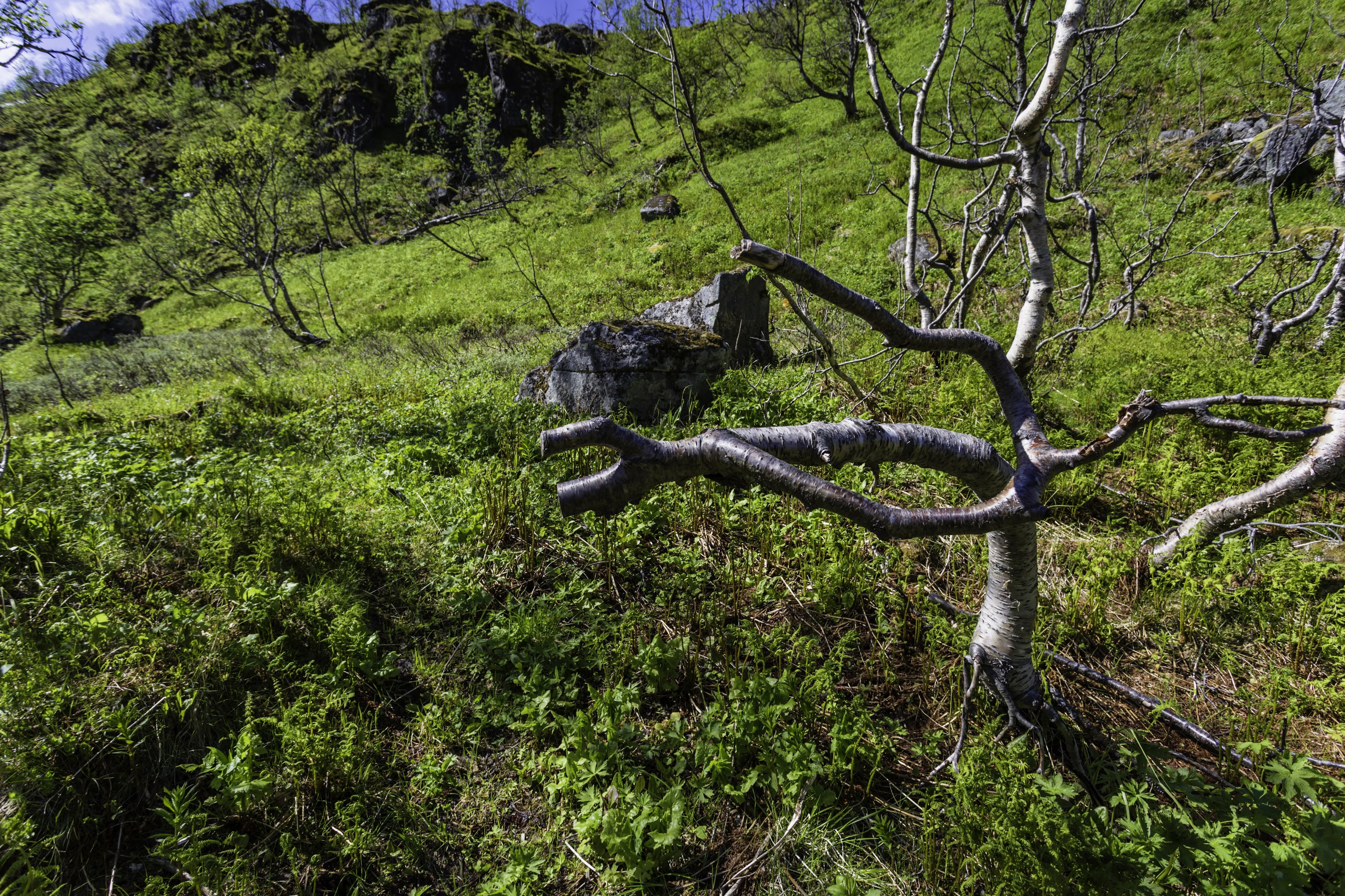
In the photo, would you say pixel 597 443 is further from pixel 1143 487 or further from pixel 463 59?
pixel 463 59

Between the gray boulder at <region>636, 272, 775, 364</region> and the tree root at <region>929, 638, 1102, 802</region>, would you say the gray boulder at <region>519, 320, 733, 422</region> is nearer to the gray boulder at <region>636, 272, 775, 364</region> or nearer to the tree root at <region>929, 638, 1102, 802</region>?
the gray boulder at <region>636, 272, 775, 364</region>

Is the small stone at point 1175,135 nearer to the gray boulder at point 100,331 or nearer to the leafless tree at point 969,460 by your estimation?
the leafless tree at point 969,460

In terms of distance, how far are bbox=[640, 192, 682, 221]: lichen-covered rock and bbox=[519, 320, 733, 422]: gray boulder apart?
1469 centimetres

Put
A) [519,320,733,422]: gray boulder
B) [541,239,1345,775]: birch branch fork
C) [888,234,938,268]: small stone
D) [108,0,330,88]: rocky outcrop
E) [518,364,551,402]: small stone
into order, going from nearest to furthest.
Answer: [541,239,1345,775]: birch branch fork → [519,320,733,422]: gray boulder → [518,364,551,402]: small stone → [888,234,938,268]: small stone → [108,0,330,88]: rocky outcrop

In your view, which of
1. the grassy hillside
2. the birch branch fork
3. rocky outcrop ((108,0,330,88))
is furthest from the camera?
rocky outcrop ((108,0,330,88))

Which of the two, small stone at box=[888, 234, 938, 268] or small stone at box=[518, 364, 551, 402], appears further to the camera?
small stone at box=[888, 234, 938, 268]

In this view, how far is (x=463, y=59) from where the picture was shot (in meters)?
43.1

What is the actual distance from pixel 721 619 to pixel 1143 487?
3.41 meters

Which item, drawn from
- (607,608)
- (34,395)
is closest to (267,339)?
(34,395)

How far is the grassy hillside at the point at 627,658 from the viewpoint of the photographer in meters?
2.01

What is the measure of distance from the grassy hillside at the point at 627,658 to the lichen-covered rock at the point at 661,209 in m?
15.1

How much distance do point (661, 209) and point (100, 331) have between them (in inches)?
917

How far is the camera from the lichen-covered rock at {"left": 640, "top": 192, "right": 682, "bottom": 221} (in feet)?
63.4

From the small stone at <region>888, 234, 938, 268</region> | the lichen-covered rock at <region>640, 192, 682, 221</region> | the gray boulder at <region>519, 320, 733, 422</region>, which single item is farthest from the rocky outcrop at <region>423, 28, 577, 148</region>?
the gray boulder at <region>519, 320, 733, 422</region>
